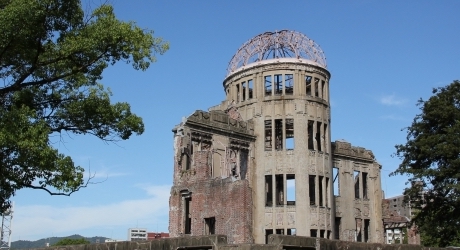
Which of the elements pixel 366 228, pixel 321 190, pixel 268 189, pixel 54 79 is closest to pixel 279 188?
pixel 268 189

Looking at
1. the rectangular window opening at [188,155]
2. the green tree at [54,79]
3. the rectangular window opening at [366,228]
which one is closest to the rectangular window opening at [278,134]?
the rectangular window opening at [188,155]

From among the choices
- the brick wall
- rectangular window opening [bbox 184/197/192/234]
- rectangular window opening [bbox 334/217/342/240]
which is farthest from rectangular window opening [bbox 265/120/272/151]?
rectangular window opening [bbox 334/217/342/240]

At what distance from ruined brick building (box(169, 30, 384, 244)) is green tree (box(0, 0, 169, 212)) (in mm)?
16566

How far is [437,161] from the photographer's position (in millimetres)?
33438

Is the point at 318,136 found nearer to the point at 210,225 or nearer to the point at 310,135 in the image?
the point at 310,135

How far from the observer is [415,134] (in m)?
34.7

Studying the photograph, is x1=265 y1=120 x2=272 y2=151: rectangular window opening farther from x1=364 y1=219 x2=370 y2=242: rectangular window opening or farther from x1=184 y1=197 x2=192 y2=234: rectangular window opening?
x1=364 y1=219 x2=370 y2=242: rectangular window opening

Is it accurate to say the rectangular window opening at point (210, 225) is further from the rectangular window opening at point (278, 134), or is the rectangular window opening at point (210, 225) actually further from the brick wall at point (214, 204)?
the rectangular window opening at point (278, 134)

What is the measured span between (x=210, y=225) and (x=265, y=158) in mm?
5918

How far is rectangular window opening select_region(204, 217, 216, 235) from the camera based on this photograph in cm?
3134

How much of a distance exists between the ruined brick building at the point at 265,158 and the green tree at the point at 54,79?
16566mm

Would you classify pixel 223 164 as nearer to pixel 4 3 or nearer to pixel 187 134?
pixel 187 134

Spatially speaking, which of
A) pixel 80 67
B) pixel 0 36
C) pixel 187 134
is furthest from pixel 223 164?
pixel 0 36

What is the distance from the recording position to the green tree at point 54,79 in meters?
12.1
